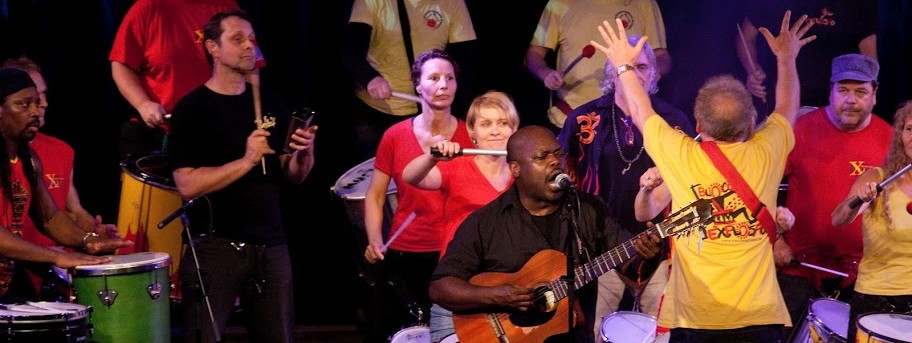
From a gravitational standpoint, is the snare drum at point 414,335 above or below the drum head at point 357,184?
below

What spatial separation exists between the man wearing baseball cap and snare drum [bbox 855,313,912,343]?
49.3 inches

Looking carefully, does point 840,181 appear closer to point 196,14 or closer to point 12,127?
point 196,14

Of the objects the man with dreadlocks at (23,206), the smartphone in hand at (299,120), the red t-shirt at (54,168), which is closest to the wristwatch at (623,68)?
the smartphone in hand at (299,120)

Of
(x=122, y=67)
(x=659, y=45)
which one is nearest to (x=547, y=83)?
(x=659, y=45)

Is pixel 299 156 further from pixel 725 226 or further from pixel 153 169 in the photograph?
pixel 725 226

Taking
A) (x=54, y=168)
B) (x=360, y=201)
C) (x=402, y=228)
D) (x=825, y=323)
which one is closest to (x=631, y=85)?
(x=825, y=323)

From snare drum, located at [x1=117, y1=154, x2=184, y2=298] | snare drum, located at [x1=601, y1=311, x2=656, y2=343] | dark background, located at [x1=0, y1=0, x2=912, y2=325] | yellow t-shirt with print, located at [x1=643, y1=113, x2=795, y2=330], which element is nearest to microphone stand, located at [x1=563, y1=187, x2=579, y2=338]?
yellow t-shirt with print, located at [x1=643, y1=113, x2=795, y2=330]

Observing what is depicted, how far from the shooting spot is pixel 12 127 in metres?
5.95

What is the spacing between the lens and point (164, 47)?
730cm

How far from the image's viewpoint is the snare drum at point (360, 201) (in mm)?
6832

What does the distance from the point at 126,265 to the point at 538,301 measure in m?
2.19

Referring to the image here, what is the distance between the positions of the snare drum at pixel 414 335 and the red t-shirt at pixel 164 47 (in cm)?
224

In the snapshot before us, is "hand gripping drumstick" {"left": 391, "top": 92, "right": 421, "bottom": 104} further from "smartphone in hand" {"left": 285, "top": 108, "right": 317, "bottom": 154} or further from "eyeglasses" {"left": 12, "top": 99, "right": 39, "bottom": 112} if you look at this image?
"eyeglasses" {"left": 12, "top": 99, "right": 39, "bottom": 112}

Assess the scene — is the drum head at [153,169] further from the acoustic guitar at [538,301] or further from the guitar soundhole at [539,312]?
the guitar soundhole at [539,312]
